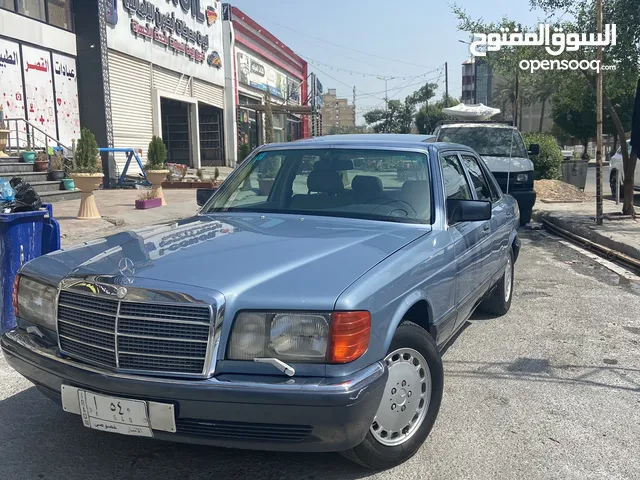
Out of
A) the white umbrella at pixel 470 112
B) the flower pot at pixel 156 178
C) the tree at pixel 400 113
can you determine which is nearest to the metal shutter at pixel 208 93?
the flower pot at pixel 156 178

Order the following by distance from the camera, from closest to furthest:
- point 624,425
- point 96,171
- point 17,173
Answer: point 624,425, point 96,171, point 17,173

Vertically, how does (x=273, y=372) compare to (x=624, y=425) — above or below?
above

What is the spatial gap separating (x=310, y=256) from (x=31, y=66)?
17227 millimetres

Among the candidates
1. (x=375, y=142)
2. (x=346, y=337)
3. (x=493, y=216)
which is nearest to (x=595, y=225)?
(x=493, y=216)

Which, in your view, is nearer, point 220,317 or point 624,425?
point 220,317

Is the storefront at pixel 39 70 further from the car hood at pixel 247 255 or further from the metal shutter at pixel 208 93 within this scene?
the car hood at pixel 247 255

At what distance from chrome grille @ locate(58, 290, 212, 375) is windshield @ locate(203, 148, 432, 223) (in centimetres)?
160

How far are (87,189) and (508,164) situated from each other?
307 inches

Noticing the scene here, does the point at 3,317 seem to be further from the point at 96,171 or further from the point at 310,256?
the point at 96,171

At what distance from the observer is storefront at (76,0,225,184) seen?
19688 millimetres

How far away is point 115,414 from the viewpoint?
8.50 feet

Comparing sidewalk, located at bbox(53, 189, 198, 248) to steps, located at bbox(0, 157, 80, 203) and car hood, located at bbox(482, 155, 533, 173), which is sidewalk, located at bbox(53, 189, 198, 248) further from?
car hood, located at bbox(482, 155, 533, 173)

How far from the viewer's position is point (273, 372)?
2.51 meters

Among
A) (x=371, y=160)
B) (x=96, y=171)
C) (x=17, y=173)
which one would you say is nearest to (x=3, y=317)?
(x=371, y=160)
